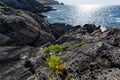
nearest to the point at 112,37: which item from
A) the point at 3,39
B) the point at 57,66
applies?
the point at 3,39

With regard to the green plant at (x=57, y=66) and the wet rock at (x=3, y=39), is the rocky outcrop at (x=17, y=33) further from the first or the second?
the green plant at (x=57, y=66)

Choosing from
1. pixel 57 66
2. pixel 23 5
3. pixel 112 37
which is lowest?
pixel 23 5

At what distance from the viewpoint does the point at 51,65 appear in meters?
14.2

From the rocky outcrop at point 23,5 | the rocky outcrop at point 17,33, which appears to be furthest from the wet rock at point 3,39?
the rocky outcrop at point 23,5

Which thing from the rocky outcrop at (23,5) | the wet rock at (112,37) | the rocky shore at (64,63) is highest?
the rocky shore at (64,63)

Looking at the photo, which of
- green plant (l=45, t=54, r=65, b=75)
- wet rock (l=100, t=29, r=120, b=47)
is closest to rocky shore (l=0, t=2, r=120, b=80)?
green plant (l=45, t=54, r=65, b=75)

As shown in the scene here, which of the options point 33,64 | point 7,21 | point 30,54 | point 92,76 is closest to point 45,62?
point 33,64

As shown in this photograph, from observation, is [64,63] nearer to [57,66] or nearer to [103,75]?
[57,66]

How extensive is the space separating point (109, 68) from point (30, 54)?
855cm

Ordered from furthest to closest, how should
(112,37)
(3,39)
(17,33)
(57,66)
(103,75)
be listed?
(112,37) → (17,33) → (3,39) → (57,66) → (103,75)

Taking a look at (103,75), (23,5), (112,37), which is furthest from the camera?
(23,5)

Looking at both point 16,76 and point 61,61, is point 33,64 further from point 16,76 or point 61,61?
point 61,61

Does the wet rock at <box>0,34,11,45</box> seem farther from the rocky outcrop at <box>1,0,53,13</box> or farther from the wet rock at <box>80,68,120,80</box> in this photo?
the rocky outcrop at <box>1,0,53,13</box>

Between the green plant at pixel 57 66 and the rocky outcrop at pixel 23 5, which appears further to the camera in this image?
the rocky outcrop at pixel 23 5
